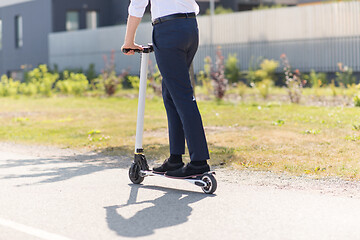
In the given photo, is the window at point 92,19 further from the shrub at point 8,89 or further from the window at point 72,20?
the shrub at point 8,89

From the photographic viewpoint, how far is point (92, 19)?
38.4 meters

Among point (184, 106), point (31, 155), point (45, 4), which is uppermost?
point (45, 4)

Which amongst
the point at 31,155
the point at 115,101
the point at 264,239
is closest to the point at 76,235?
the point at 264,239

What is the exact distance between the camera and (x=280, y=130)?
10.3m

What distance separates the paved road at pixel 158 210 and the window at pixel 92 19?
32355mm

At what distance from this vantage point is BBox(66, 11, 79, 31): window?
37.9 m

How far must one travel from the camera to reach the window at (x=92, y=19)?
3822 cm

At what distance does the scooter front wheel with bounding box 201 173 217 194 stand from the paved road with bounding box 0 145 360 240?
61 millimetres

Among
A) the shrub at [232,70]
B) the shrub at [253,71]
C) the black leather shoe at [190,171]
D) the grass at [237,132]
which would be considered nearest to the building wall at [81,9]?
the shrub at [232,70]

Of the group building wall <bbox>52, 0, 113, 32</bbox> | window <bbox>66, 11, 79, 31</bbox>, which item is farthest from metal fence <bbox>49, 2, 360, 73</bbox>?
window <bbox>66, 11, 79, 31</bbox>

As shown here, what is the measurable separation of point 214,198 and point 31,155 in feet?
13.4

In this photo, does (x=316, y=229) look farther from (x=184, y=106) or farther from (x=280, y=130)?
(x=280, y=130)

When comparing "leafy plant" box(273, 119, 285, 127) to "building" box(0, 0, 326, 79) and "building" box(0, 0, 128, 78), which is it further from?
"building" box(0, 0, 128, 78)

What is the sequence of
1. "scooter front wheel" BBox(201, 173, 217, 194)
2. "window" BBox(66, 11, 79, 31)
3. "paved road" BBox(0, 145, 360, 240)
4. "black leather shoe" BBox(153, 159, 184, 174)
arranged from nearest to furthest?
"paved road" BBox(0, 145, 360, 240) < "scooter front wheel" BBox(201, 173, 217, 194) < "black leather shoe" BBox(153, 159, 184, 174) < "window" BBox(66, 11, 79, 31)
